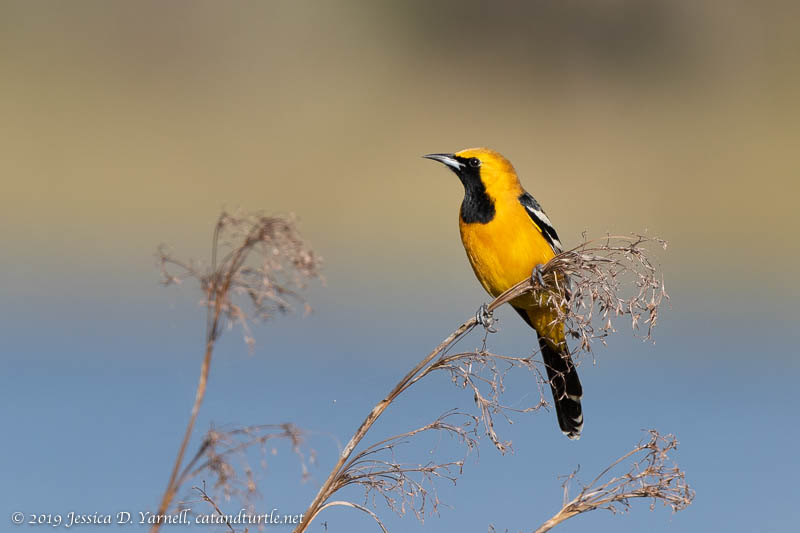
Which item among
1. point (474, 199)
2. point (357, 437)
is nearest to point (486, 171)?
point (474, 199)

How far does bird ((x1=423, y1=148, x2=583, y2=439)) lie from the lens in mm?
2404

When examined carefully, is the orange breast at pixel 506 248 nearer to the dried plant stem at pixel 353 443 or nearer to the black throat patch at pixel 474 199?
the black throat patch at pixel 474 199

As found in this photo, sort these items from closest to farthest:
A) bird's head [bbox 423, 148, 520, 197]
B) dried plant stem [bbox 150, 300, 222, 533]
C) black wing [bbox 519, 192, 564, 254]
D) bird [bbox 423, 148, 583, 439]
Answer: dried plant stem [bbox 150, 300, 222, 533], bird [bbox 423, 148, 583, 439], black wing [bbox 519, 192, 564, 254], bird's head [bbox 423, 148, 520, 197]

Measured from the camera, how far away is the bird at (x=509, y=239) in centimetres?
240

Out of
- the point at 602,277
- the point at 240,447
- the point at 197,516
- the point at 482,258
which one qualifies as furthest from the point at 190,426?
the point at 482,258

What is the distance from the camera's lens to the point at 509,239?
2486 mm

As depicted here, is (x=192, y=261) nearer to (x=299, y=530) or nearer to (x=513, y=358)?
(x=299, y=530)

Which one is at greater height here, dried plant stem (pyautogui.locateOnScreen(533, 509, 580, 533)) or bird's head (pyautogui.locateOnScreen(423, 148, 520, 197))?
bird's head (pyautogui.locateOnScreen(423, 148, 520, 197))

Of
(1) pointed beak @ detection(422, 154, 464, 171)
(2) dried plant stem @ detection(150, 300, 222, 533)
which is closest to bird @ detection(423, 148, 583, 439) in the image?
(1) pointed beak @ detection(422, 154, 464, 171)

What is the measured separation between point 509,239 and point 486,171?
12.7 inches

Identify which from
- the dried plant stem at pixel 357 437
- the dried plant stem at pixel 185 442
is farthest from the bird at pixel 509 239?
the dried plant stem at pixel 185 442

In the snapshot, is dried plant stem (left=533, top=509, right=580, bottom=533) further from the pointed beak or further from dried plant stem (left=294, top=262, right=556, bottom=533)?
the pointed beak

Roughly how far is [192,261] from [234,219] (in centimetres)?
6

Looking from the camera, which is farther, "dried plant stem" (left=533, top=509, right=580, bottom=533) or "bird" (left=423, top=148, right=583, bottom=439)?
"bird" (left=423, top=148, right=583, bottom=439)
